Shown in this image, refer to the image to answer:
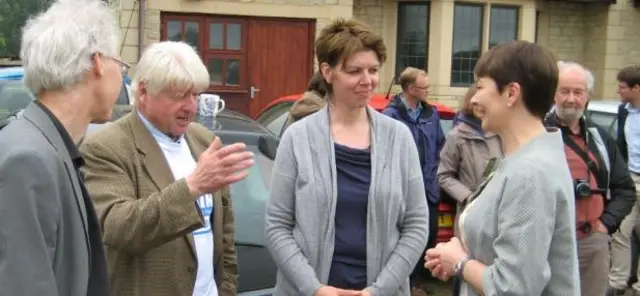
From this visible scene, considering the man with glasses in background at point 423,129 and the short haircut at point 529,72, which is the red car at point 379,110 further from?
Answer: the short haircut at point 529,72

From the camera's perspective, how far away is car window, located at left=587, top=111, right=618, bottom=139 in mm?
7661

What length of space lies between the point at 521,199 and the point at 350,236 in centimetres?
96

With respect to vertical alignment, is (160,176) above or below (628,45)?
below

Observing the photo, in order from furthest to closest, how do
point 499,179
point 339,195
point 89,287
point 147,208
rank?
point 339,195, point 147,208, point 499,179, point 89,287

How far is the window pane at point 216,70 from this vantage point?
1639 centimetres

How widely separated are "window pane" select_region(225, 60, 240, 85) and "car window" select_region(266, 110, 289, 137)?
913cm

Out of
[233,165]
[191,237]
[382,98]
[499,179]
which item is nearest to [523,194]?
[499,179]

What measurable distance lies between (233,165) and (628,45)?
18221 millimetres

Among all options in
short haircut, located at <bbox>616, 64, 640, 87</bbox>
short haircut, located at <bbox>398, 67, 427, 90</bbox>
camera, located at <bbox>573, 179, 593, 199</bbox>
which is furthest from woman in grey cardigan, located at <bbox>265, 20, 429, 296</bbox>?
short haircut, located at <bbox>616, 64, 640, 87</bbox>

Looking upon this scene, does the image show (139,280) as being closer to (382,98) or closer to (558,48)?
(382,98)

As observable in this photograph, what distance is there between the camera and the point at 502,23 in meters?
18.4

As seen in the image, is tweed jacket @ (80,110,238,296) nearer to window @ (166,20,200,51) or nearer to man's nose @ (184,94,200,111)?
man's nose @ (184,94,200,111)

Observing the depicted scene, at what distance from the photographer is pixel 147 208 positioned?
2699 millimetres

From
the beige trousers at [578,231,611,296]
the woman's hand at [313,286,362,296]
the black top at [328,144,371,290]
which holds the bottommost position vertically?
the beige trousers at [578,231,611,296]
